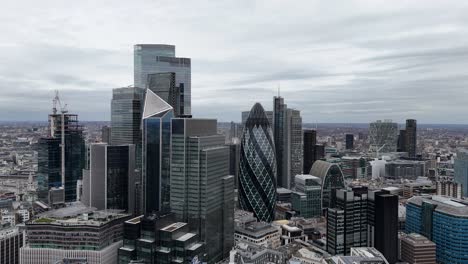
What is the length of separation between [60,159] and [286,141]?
7983 centimetres

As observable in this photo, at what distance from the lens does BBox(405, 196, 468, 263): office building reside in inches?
3465

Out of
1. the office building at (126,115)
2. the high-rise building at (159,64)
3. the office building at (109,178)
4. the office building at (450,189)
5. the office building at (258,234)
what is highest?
the high-rise building at (159,64)

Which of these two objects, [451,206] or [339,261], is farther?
[451,206]

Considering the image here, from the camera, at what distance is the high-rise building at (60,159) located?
13788 centimetres

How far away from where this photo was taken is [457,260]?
287 ft

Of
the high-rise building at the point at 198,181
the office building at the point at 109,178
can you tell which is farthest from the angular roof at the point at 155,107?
the office building at the point at 109,178

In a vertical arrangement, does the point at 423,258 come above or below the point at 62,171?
below

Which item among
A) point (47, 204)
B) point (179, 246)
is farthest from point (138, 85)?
point (179, 246)

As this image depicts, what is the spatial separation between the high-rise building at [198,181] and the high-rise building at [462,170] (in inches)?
4030

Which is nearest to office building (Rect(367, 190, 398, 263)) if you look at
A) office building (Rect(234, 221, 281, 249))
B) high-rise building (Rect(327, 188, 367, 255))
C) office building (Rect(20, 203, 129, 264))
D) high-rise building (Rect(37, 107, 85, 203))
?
high-rise building (Rect(327, 188, 367, 255))

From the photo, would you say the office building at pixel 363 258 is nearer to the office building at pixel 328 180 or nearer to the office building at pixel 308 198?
the office building at pixel 308 198

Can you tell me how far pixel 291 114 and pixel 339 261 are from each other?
4025 inches

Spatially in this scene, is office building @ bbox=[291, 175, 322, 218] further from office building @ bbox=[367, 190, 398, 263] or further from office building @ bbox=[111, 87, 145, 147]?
office building @ bbox=[111, 87, 145, 147]

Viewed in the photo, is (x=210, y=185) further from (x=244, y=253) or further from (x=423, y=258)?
(x=423, y=258)
